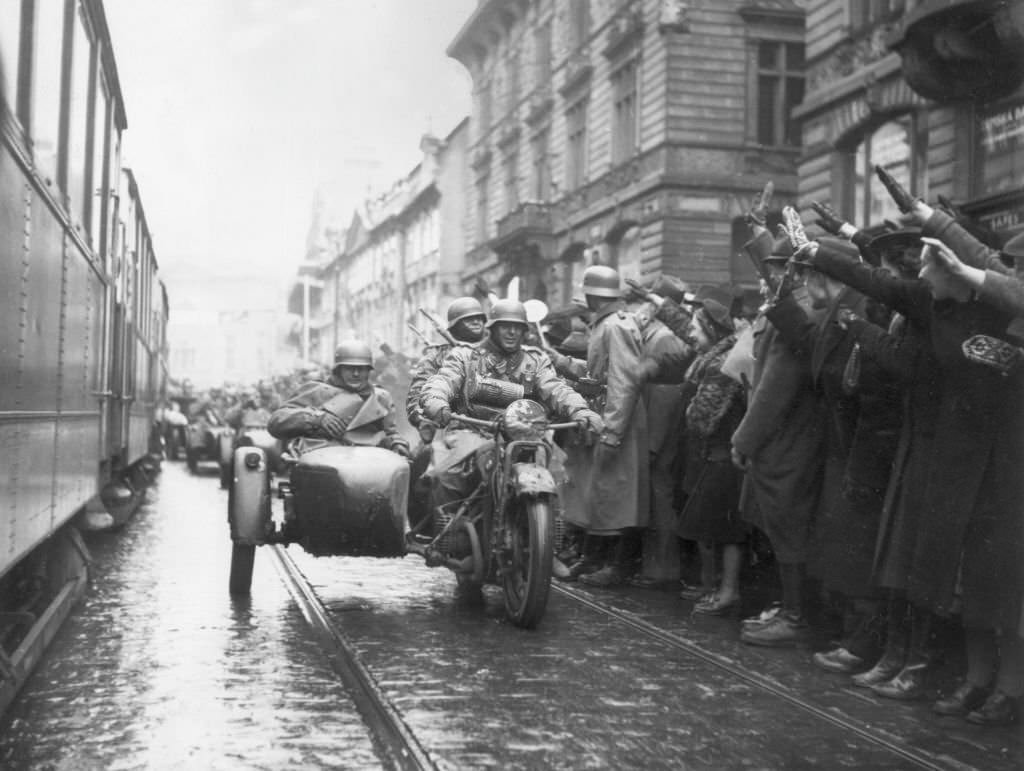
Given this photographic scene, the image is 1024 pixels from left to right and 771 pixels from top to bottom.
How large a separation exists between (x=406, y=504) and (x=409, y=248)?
1713 inches

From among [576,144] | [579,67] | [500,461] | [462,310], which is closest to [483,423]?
[500,461]

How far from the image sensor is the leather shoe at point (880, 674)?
5.73 metres

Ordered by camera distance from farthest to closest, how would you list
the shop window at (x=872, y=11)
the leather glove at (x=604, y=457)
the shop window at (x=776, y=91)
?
the shop window at (x=776, y=91) → the shop window at (x=872, y=11) → the leather glove at (x=604, y=457)

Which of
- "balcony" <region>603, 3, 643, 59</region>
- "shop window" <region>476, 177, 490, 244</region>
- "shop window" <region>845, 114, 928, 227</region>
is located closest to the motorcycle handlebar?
"shop window" <region>845, 114, 928, 227</region>

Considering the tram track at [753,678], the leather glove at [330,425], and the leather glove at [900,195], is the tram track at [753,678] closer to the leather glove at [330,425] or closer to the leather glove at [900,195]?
the leather glove at [330,425]

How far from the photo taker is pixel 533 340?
37.4 feet

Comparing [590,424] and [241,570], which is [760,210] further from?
[241,570]

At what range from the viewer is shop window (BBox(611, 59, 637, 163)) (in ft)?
96.8

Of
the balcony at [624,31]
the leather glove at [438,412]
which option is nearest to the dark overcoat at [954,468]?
the leather glove at [438,412]

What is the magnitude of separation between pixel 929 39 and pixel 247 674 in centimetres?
1142

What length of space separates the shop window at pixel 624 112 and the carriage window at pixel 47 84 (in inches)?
939

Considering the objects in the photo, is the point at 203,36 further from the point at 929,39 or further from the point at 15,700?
the point at 929,39

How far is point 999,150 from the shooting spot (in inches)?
591

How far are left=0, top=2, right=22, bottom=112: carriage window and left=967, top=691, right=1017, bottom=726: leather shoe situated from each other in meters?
4.04
